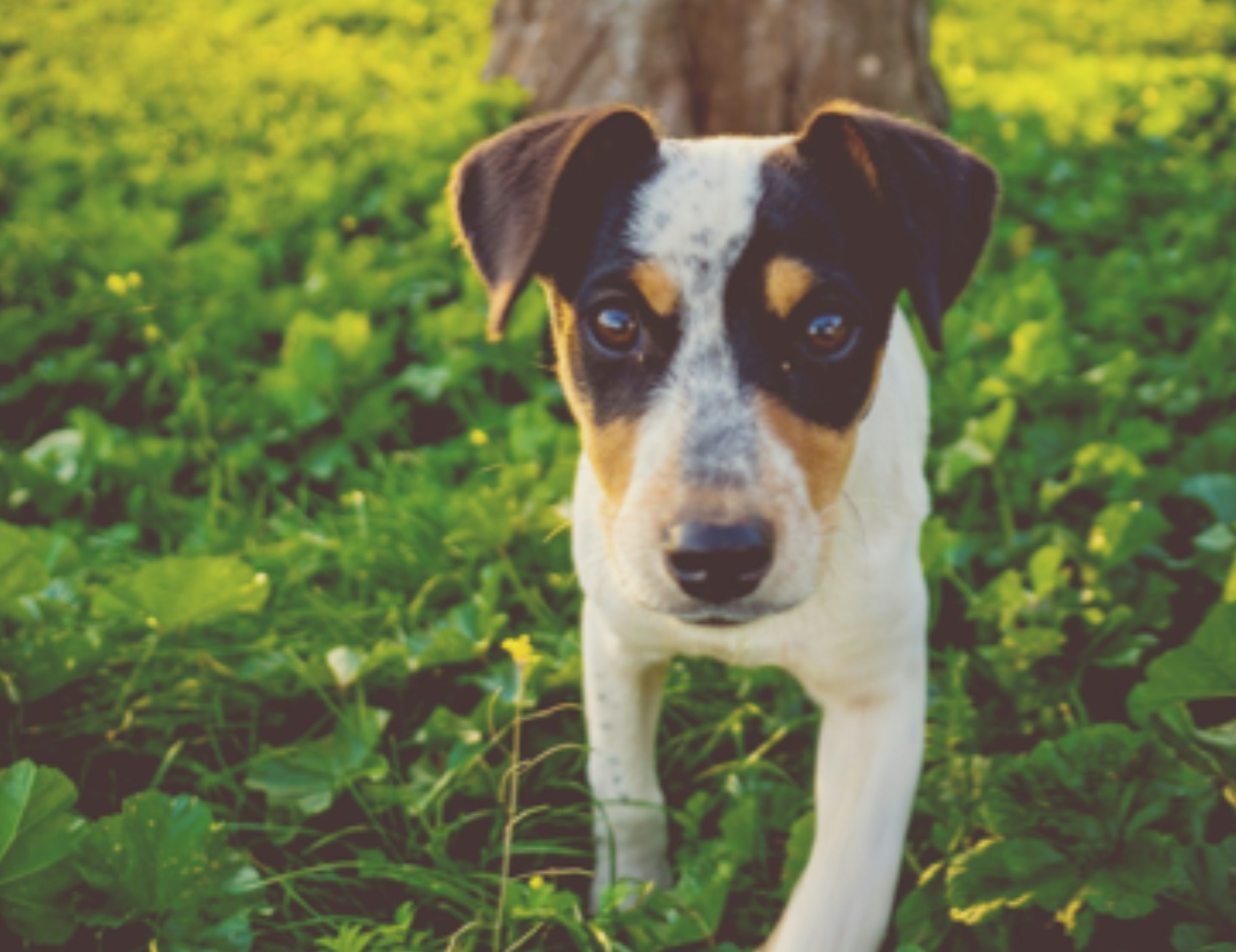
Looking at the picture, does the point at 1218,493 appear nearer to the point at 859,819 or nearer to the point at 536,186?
the point at 859,819

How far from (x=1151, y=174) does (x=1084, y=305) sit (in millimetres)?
1489

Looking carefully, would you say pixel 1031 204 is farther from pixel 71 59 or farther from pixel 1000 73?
pixel 71 59

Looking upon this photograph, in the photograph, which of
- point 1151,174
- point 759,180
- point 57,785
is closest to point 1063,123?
point 1151,174

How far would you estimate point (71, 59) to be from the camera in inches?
329

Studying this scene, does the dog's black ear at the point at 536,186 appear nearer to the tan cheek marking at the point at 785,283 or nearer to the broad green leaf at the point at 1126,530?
the tan cheek marking at the point at 785,283

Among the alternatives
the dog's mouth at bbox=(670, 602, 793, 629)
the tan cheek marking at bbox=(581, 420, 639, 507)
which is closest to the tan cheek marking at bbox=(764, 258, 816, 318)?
the tan cheek marking at bbox=(581, 420, 639, 507)

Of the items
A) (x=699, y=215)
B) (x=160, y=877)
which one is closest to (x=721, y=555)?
(x=699, y=215)

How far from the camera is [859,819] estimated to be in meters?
2.49

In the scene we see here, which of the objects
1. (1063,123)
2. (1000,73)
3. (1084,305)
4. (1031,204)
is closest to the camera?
(1084,305)

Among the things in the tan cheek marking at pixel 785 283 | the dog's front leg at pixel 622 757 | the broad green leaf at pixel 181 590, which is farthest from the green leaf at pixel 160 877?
the tan cheek marking at pixel 785 283

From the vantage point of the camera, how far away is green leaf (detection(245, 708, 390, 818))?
2.84 m

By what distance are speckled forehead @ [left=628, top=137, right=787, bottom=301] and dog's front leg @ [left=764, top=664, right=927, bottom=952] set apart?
94cm

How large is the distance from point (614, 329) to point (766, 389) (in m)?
0.33

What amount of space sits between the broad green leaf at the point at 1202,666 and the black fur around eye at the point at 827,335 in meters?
0.82
